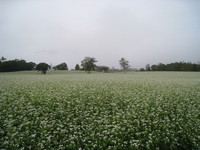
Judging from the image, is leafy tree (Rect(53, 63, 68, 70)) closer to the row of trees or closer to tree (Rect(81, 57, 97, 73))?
tree (Rect(81, 57, 97, 73))

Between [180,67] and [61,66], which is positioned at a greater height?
[61,66]

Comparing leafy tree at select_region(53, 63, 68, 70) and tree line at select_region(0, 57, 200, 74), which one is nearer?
tree line at select_region(0, 57, 200, 74)

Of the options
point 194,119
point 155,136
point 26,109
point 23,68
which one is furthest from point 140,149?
point 23,68

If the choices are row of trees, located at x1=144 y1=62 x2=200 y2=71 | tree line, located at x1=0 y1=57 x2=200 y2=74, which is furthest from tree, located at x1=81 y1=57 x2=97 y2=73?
row of trees, located at x1=144 y1=62 x2=200 y2=71

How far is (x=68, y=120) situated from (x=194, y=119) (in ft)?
24.0

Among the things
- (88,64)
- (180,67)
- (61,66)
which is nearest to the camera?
(88,64)

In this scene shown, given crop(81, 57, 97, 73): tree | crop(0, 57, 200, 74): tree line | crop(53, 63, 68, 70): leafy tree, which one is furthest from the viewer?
crop(53, 63, 68, 70): leafy tree

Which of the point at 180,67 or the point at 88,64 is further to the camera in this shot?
the point at 180,67

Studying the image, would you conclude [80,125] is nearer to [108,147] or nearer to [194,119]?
[108,147]

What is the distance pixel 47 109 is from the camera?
8.46 m

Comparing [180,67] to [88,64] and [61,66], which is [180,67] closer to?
[88,64]

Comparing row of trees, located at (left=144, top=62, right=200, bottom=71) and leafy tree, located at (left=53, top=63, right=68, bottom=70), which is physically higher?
leafy tree, located at (left=53, top=63, right=68, bottom=70)

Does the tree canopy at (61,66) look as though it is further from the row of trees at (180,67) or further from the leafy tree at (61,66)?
the row of trees at (180,67)

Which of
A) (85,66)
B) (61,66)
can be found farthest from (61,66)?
(85,66)
